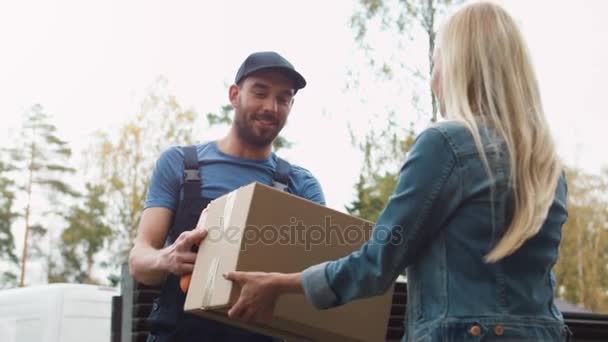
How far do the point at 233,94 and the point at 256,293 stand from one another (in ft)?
3.91

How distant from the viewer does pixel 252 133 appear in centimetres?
308

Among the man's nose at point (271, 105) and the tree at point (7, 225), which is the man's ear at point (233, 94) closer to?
the man's nose at point (271, 105)

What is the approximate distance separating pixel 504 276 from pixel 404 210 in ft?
0.85

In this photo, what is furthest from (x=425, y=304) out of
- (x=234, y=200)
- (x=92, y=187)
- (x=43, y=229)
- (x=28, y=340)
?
(x=43, y=229)

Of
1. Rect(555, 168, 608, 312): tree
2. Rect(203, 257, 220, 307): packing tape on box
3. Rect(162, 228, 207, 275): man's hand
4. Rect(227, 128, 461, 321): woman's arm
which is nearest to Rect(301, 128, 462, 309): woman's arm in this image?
Rect(227, 128, 461, 321): woman's arm

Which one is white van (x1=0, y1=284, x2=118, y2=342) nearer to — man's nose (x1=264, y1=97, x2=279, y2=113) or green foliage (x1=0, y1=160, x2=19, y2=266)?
man's nose (x1=264, y1=97, x2=279, y2=113)

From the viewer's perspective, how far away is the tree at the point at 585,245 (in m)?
29.4

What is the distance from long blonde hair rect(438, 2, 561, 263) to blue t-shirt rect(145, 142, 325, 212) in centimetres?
111

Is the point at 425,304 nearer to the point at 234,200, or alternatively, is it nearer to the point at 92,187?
the point at 234,200

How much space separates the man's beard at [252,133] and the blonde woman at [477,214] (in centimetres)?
113

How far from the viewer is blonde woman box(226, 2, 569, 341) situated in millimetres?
1840

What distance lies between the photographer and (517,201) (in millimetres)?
1875

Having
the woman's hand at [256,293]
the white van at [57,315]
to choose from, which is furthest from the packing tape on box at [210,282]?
the white van at [57,315]

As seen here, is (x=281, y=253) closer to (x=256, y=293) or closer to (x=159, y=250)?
(x=256, y=293)
